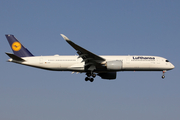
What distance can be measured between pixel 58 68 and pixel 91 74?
16.3ft

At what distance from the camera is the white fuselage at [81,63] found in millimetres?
42872

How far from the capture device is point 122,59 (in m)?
43.2

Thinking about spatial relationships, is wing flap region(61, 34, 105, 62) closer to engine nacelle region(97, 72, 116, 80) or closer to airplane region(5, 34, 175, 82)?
airplane region(5, 34, 175, 82)

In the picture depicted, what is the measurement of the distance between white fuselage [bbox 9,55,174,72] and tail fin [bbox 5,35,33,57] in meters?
1.65

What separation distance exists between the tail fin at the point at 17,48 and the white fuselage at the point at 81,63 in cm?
165

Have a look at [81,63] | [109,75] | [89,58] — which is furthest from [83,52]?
[109,75]

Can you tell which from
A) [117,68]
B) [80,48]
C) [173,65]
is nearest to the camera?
[80,48]

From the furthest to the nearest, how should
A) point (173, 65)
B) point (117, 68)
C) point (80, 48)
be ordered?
1. point (173, 65)
2. point (117, 68)
3. point (80, 48)

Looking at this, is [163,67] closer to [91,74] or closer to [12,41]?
[91,74]

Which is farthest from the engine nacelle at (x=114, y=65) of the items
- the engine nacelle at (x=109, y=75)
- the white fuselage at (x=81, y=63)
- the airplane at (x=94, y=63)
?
the engine nacelle at (x=109, y=75)

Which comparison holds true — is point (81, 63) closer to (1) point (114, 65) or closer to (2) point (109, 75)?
(1) point (114, 65)

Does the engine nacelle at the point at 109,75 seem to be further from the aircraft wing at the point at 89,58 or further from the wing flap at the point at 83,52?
the wing flap at the point at 83,52

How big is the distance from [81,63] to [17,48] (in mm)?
10719

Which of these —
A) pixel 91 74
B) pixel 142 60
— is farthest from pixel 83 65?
pixel 142 60
